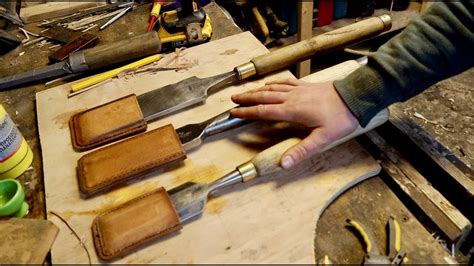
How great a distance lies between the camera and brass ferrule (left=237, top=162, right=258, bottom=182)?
73 cm

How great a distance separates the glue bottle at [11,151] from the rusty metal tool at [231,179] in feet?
1.25

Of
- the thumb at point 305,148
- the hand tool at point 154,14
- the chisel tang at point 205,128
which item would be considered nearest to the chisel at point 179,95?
the chisel tang at point 205,128

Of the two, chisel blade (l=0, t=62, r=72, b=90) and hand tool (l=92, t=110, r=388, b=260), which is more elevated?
chisel blade (l=0, t=62, r=72, b=90)

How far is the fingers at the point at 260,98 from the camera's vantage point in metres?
0.82

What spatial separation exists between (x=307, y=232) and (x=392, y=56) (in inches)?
15.3

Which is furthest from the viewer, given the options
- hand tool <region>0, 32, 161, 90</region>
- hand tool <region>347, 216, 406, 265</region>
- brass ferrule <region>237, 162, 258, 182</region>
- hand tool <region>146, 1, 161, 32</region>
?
hand tool <region>146, 1, 161, 32</region>

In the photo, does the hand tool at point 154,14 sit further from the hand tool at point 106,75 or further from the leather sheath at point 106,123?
the leather sheath at point 106,123

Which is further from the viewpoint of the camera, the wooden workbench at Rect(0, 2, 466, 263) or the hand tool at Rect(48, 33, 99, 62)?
the hand tool at Rect(48, 33, 99, 62)

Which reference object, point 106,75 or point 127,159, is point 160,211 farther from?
point 106,75

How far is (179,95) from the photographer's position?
935 millimetres

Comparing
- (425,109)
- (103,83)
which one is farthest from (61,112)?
(425,109)

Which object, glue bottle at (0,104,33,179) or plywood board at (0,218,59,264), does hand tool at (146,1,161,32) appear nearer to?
glue bottle at (0,104,33,179)

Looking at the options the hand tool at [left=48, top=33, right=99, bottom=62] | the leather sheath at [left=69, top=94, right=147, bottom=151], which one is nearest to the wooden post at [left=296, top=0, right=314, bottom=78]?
the hand tool at [left=48, top=33, right=99, bottom=62]

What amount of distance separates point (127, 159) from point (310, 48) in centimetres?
56
